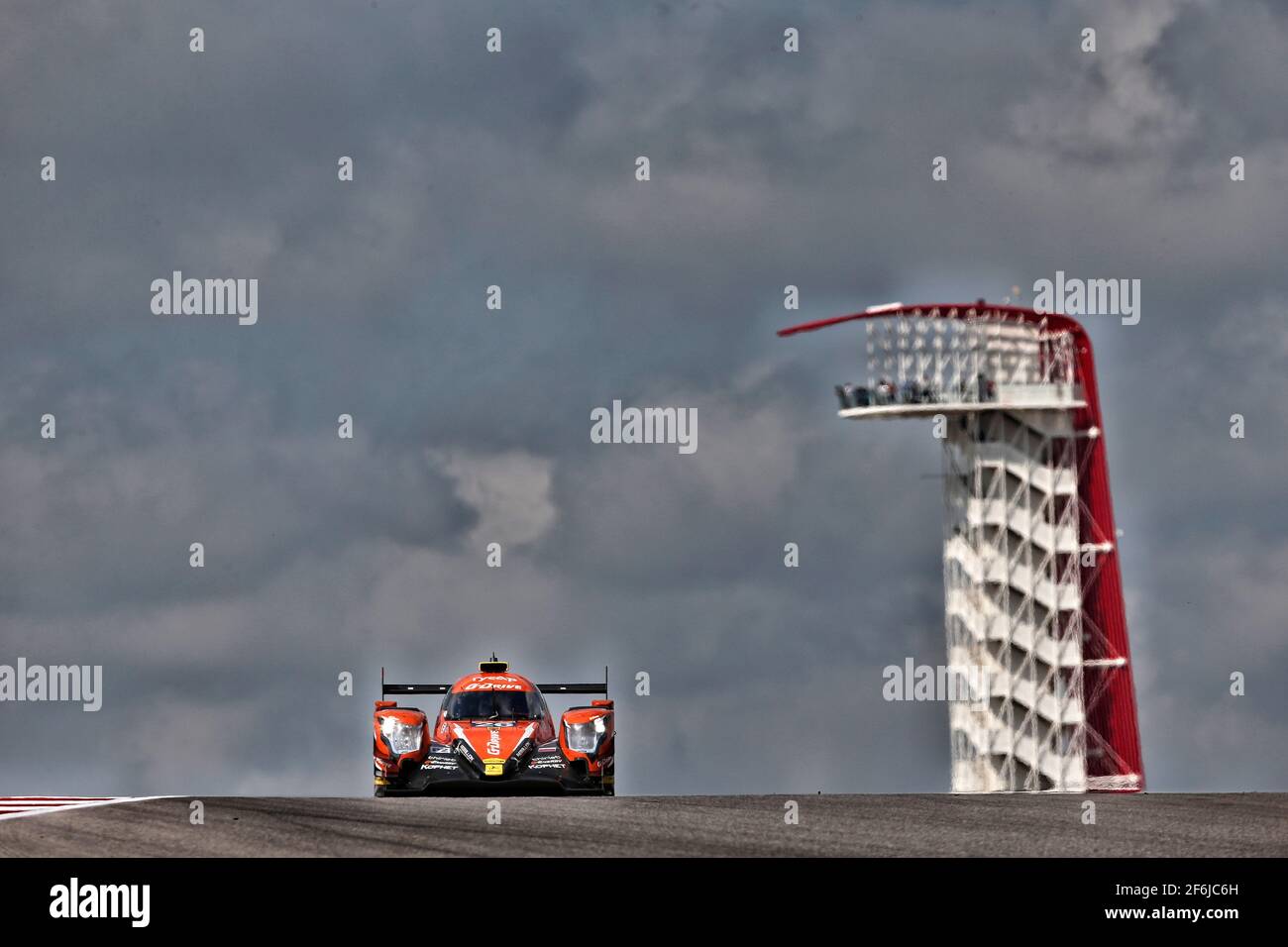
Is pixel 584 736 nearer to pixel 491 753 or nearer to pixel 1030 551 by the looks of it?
pixel 491 753

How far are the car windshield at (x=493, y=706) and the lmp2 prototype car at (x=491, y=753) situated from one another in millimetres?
35

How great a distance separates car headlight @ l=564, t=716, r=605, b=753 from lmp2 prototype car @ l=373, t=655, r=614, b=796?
17 millimetres

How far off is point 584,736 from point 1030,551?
6801 cm

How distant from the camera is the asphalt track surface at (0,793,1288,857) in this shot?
24125 mm

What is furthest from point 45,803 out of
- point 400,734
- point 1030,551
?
point 1030,551

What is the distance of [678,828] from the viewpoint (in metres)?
25.9

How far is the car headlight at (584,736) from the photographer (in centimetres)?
3650

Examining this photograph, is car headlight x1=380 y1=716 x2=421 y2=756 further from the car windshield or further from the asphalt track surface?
the asphalt track surface

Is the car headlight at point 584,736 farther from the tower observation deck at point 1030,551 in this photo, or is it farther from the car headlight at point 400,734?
the tower observation deck at point 1030,551
